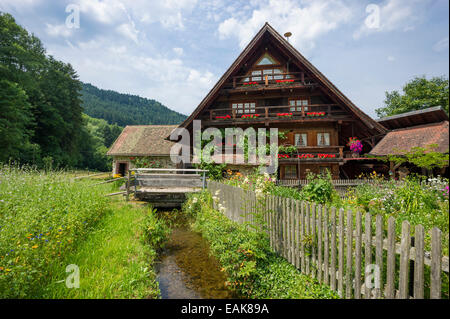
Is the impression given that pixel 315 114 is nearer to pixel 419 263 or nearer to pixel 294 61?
pixel 294 61

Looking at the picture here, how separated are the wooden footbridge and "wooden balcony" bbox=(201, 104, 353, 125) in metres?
5.22

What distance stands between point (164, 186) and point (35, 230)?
6.35 meters

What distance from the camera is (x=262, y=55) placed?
562 inches

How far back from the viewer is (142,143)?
2036 centimetres

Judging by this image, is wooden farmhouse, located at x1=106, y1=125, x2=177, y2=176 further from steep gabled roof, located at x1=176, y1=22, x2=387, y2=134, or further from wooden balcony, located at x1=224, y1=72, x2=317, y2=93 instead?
wooden balcony, located at x1=224, y1=72, x2=317, y2=93

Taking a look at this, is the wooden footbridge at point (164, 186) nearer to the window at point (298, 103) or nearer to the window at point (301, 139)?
the window at point (301, 139)

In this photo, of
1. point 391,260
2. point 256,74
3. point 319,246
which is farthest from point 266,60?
point 391,260

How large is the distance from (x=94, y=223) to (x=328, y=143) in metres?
13.9

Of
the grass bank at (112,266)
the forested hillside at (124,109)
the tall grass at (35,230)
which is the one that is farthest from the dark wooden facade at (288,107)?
the forested hillside at (124,109)

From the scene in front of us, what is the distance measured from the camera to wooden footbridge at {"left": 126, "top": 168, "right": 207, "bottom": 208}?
958 centimetres
